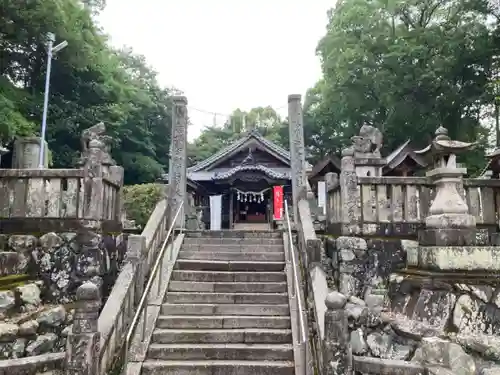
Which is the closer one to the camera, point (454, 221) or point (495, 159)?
point (454, 221)

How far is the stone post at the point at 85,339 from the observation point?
14.5ft

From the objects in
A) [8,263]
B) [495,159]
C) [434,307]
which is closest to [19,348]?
[8,263]

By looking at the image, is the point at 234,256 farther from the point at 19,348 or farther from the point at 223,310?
the point at 19,348

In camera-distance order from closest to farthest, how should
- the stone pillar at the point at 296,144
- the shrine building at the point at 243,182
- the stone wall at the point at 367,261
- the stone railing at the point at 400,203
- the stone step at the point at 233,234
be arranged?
the stone wall at the point at 367,261 < the stone railing at the point at 400,203 < the stone step at the point at 233,234 < the stone pillar at the point at 296,144 < the shrine building at the point at 243,182

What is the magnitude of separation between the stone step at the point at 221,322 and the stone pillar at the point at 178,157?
3.79 metres

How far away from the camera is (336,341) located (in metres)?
4.56

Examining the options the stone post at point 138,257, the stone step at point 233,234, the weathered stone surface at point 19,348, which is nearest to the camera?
the weathered stone surface at point 19,348

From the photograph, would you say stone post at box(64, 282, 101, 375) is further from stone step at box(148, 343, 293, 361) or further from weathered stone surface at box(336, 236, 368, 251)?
weathered stone surface at box(336, 236, 368, 251)

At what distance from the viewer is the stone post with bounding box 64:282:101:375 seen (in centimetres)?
443

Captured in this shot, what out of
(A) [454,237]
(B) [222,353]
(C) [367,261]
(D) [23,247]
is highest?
(A) [454,237]

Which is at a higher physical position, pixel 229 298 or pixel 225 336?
pixel 229 298

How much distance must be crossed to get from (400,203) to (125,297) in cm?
455

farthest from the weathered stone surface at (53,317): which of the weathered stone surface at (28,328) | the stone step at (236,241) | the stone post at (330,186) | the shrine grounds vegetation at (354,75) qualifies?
the shrine grounds vegetation at (354,75)

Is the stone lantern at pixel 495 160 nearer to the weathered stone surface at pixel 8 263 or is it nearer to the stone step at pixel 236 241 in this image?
the stone step at pixel 236 241
